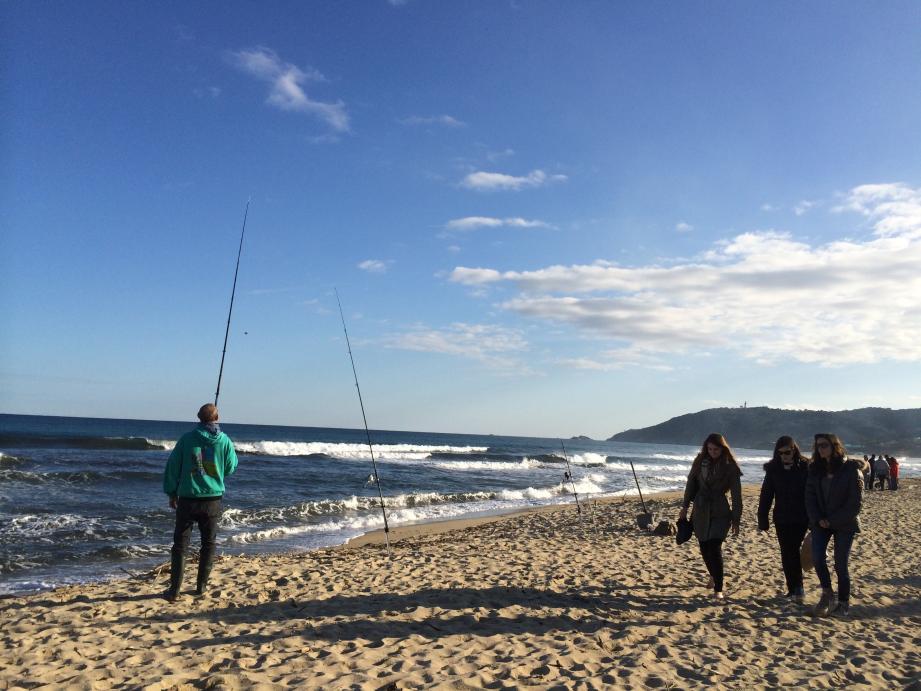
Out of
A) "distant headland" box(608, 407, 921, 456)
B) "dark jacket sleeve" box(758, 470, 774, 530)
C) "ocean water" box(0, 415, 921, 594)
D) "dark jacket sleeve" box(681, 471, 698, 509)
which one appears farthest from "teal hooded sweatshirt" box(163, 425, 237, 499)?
"distant headland" box(608, 407, 921, 456)

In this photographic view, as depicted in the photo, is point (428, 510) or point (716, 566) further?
point (428, 510)

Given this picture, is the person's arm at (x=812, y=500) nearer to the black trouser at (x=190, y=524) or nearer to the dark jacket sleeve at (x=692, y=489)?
the dark jacket sleeve at (x=692, y=489)

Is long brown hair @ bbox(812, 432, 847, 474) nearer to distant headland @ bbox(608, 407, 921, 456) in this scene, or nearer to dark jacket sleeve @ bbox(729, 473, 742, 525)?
dark jacket sleeve @ bbox(729, 473, 742, 525)

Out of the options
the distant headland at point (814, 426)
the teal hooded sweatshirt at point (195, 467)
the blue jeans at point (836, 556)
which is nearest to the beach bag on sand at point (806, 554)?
the blue jeans at point (836, 556)

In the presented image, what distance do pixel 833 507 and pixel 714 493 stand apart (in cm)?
97

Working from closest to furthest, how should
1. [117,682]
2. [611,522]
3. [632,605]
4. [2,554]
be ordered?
[117,682], [632,605], [2,554], [611,522]

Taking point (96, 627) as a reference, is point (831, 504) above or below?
above

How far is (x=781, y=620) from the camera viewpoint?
5305 millimetres

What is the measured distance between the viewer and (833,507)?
17.5 feet

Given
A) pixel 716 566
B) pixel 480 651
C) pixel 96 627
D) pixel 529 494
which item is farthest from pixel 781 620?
pixel 529 494

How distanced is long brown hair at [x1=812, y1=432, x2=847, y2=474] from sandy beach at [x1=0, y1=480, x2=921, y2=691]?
1.33 m

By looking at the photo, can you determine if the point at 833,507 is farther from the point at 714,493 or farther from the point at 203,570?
the point at 203,570

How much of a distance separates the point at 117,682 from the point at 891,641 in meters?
5.74

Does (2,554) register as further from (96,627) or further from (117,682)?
(117,682)
